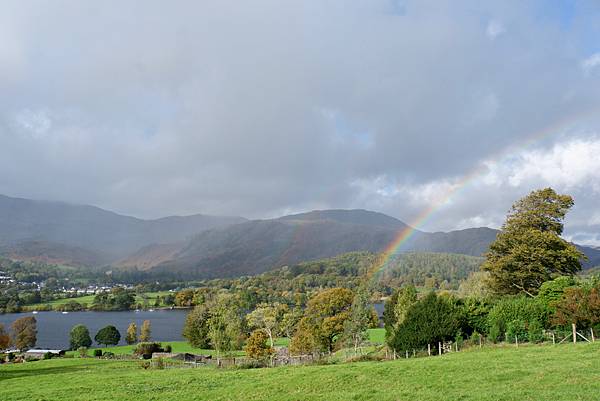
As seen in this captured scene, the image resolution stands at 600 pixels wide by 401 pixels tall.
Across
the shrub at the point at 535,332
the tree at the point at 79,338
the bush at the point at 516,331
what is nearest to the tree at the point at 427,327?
the bush at the point at 516,331

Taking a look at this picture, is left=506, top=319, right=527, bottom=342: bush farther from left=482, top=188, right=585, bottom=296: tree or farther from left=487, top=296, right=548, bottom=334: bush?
left=482, top=188, right=585, bottom=296: tree

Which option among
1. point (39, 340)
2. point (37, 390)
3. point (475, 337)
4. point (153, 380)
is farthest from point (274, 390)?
point (39, 340)

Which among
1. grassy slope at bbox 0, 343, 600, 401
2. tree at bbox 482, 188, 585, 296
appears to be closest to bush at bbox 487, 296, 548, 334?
tree at bbox 482, 188, 585, 296

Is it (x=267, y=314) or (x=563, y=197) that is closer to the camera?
(x=563, y=197)

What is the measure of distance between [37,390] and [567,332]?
124ft

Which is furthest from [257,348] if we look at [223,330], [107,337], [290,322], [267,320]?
[107,337]

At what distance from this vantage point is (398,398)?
16.6 meters

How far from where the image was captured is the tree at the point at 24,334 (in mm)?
85375

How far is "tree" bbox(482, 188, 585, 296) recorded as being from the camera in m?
46.2

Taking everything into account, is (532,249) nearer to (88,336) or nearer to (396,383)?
(396,383)

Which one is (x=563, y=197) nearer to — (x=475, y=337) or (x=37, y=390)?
(x=475, y=337)

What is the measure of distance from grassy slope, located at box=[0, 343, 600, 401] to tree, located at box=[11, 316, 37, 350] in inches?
2664

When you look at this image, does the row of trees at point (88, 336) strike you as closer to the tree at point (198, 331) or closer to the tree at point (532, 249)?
the tree at point (198, 331)

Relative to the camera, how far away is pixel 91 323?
154000mm
